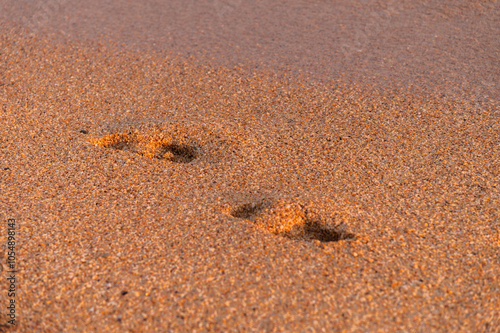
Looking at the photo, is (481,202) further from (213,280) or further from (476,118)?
(213,280)

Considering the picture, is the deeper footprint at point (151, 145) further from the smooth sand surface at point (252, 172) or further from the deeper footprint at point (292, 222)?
the deeper footprint at point (292, 222)

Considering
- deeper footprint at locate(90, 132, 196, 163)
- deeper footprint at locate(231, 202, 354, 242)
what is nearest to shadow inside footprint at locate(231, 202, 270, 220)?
deeper footprint at locate(231, 202, 354, 242)

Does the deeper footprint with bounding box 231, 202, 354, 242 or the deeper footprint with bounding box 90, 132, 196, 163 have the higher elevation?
the deeper footprint with bounding box 231, 202, 354, 242

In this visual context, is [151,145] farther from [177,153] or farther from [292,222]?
[292,222]

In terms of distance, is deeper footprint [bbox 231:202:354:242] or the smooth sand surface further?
deeper footprint [bbox 231:202:354:242]

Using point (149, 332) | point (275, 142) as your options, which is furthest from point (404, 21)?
point (149, 332)

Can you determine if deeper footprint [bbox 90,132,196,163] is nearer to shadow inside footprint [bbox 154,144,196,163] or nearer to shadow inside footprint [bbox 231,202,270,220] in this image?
shadow inside footprint [bbox 154,144,196,163]
